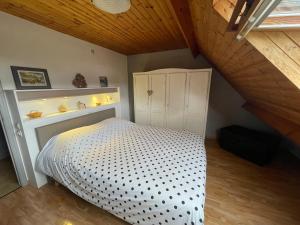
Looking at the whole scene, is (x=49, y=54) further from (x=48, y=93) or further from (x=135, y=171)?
(x=135, y=171)

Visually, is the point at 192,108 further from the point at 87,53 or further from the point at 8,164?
the point at 8,164

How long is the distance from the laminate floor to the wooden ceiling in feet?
7.78

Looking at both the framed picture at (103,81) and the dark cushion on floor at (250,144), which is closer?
the dark cushion on floor at (250,144)

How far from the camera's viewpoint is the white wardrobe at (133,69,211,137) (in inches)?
121

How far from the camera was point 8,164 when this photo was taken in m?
2.53

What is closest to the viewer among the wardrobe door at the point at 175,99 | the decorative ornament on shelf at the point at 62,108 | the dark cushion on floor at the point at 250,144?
the decorative ornament on shelf at the point at 62,108

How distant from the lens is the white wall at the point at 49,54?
1.76 m

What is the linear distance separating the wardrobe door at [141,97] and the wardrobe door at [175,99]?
572mm

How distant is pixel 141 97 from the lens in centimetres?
361

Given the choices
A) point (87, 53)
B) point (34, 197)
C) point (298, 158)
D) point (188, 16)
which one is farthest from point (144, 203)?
point (298, 158)

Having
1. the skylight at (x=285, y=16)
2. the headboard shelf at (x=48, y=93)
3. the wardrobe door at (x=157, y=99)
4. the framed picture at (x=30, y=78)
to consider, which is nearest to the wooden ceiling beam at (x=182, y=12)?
the skylight at (x=285, y=16)

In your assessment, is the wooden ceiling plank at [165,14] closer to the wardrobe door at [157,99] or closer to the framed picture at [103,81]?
the wardrobe door at [157,99]

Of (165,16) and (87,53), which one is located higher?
(165,16)

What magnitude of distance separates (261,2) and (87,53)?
301 centimetres
